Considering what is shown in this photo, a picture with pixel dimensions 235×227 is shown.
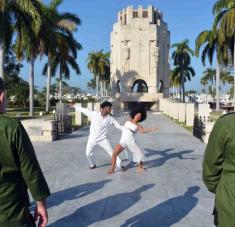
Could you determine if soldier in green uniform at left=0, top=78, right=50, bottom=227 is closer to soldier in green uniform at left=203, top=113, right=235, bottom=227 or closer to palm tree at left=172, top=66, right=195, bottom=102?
soldier in green uniform at left=203, top=113, right=235, bottom=227

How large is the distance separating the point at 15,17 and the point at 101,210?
21648 millimetres

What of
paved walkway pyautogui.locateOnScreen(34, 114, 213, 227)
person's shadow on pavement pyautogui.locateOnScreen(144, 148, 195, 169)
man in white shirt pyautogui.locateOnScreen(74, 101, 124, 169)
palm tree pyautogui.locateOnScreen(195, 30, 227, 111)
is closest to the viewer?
paved walkway pyautogui.locateOnScreen(34, 114, 213, 227)

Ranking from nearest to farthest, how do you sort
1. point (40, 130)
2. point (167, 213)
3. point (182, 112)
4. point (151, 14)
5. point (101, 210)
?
1. point (167, 213)
2. point (101, 210)
3. point (40, 130)
4. point (182, 112)
5. point (151, 14)

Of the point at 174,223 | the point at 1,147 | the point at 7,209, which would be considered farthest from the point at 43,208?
the point at 174,223

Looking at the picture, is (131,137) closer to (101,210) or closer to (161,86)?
(101,210)

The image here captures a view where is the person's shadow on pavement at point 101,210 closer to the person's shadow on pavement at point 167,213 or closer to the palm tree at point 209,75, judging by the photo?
the person's shadow on pavement at point 167,213

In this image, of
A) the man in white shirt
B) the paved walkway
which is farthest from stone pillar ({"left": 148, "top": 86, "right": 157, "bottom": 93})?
the man in white shirt

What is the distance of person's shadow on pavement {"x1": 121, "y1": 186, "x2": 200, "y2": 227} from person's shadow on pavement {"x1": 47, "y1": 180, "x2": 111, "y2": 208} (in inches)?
52.9

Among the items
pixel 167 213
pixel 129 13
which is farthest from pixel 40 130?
pixel 129 13

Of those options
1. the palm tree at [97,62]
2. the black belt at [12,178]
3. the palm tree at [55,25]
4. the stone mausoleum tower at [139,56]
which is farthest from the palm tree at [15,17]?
the palm tree at [97,62]

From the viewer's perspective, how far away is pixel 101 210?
5.63 m

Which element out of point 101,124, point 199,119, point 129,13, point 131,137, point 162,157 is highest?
point 129,13

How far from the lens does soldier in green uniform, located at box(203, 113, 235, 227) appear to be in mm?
2648

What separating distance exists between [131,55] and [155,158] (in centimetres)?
4520
